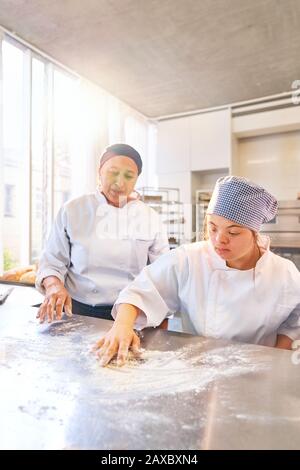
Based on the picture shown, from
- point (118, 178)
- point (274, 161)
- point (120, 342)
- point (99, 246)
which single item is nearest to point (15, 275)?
point (99, 246)

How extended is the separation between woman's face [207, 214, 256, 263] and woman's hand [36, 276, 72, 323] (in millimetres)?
514

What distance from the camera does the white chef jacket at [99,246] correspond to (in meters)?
1.28

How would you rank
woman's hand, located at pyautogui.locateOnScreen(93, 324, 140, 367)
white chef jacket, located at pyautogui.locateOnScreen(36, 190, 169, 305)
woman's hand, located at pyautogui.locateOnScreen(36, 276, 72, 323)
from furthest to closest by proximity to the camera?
white chef jacket, located at pyautogui.locateOnScreen(36, 190, 169, 305)
woman's hand, located at pyautogui.locateOnScreen(36, 276, 72, 323)
woman's hand, located at pyautogui.locateOnScreen(93, 324, 140, 367)

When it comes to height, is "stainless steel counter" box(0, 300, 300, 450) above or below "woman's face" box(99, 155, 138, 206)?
below

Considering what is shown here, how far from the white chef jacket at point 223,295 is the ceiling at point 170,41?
6.63 feet

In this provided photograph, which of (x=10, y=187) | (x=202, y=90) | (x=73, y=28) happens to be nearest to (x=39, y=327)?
(x=10, y=187)

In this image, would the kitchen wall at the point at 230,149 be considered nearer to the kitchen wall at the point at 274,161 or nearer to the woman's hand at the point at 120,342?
the kitchen wall at the point at 274,161

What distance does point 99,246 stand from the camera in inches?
51.4

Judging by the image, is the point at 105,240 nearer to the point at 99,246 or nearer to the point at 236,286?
the point at 99,246

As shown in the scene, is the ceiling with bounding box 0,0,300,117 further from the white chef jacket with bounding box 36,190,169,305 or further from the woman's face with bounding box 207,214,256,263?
the woman's face with bounding box 207,214,256,263

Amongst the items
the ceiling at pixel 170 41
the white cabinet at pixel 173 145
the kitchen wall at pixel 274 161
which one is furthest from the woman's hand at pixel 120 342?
the kitchen wall at pixel 274 161

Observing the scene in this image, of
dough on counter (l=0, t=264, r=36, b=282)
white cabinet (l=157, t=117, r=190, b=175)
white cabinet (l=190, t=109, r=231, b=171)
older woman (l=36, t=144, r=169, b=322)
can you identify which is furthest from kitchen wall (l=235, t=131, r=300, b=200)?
older woman (l=36, t=144, r=169, b=322)

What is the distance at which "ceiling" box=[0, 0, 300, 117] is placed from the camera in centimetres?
228
